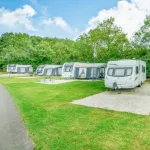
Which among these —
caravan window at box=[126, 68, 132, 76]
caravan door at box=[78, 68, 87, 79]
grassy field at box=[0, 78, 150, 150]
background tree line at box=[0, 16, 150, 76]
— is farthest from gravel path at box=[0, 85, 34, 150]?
background tree line at box=[0, 16, 150, 76]

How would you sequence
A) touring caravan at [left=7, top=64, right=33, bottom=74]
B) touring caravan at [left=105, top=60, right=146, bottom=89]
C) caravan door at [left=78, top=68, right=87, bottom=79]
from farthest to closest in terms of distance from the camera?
touring caravan at [left=7, top=64, right=33, bottom=74] → caravan door at [left=78, top=68, right=87, bottom=79] → touring caravan at [left=105, top=60, right=146, bottom=89]

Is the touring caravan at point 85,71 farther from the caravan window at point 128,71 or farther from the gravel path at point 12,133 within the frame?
the gravel path at point 12,133

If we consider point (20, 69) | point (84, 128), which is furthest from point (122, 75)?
point (20, 69)

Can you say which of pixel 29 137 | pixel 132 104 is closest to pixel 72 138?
pixel 29 137

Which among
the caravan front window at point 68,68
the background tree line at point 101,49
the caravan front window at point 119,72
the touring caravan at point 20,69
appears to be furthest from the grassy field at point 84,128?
the touring caravan at point 20,69

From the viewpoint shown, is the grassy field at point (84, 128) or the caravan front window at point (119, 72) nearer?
the grassy field at point (84, 128)

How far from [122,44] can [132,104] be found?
25.0 metres

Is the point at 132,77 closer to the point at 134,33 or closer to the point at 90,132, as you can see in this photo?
the point at 90,132

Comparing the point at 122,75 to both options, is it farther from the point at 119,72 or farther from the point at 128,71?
the point at 128,71

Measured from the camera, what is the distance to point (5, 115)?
862cm

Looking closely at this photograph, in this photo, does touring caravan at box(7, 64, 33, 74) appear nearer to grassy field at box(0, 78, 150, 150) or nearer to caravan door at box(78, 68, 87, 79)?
caravan door at box(78, 68, 87, 79)

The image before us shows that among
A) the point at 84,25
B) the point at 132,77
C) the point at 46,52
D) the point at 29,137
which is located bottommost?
the point at 29,137

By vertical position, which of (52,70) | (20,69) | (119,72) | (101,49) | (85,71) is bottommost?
(20,69)

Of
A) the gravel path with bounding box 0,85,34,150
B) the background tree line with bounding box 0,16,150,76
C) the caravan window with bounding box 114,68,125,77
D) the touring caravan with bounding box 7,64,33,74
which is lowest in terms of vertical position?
the gravel path with bounding box 0,85,34,150
